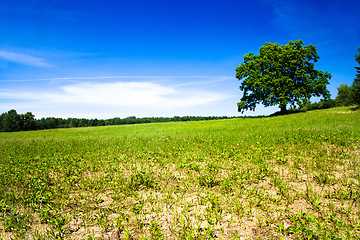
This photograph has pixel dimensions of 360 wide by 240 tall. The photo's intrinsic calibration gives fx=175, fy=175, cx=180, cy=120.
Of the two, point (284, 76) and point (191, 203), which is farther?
point (284, 76)

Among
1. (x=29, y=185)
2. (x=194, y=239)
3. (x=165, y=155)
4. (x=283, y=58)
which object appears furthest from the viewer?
(x=283, y=58)

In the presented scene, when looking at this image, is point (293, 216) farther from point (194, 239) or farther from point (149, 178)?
point (149, 178)

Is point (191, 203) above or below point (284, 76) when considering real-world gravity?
below

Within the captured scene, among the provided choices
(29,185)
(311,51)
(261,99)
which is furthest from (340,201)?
(311,51)

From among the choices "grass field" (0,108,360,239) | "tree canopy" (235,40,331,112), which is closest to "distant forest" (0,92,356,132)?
"tree canopy" (235,40,331,112)

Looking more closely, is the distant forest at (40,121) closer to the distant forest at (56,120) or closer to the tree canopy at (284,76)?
the distant forest at (56,120)

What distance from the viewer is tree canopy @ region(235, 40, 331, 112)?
32750mm

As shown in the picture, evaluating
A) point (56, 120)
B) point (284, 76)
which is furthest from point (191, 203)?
point (56, 120)

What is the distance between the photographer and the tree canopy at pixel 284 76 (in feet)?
107

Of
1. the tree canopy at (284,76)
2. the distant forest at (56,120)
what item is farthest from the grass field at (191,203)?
the distant forest at (56,120)

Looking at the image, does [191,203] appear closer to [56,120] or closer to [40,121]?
[40,121]

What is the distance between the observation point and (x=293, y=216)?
9.76ft

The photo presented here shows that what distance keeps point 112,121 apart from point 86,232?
9908 centimetres

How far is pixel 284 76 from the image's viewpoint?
3297 centimetres
